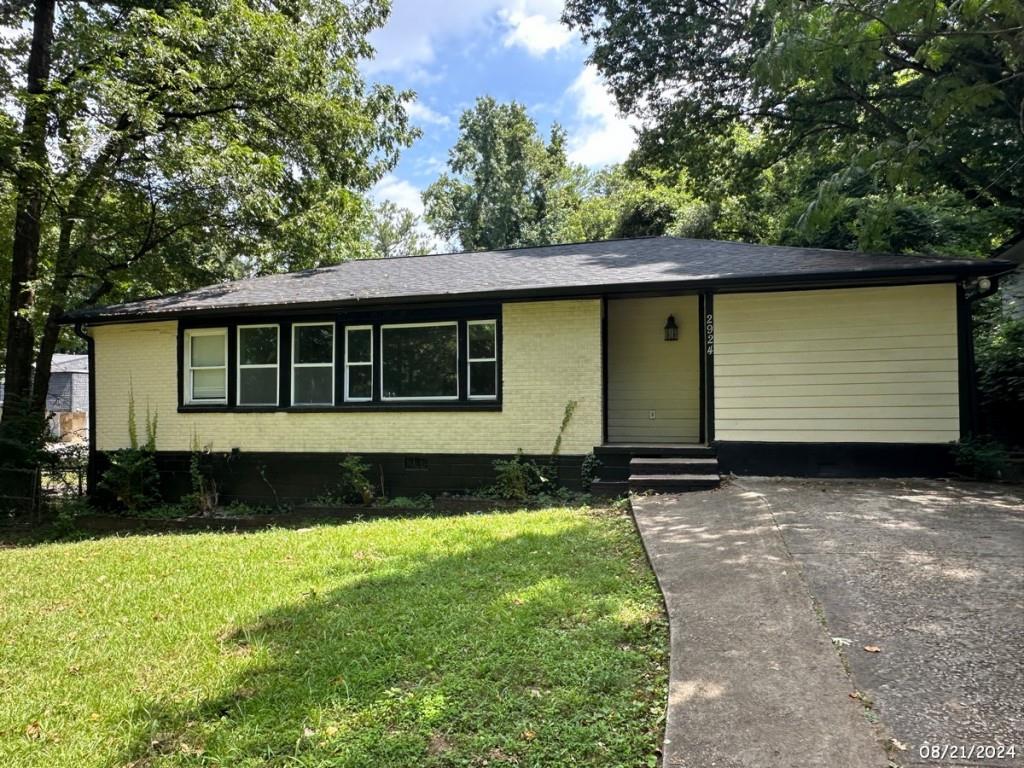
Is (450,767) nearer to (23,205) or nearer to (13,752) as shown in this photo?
(13,752)

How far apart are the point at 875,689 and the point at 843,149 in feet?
52.3

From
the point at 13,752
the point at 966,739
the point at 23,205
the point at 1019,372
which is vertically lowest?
the point at 13,752

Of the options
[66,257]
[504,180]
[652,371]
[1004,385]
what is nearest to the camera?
[1004,385]

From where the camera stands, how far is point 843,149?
15336 mm

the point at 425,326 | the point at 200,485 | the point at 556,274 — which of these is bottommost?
the point at 200,485

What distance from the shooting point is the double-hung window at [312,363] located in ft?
33.6

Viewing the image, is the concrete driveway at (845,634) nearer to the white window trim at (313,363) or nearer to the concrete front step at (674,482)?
the concrete front step at (674,482)

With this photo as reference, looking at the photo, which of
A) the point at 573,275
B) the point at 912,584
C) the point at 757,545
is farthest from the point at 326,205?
the point at 912,584

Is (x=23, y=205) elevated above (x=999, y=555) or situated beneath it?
elevated above

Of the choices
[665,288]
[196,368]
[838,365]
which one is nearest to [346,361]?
[196,368]

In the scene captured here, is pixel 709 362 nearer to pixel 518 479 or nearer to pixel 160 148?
pixel 518 479

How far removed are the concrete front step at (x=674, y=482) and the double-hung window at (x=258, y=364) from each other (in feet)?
20.8
